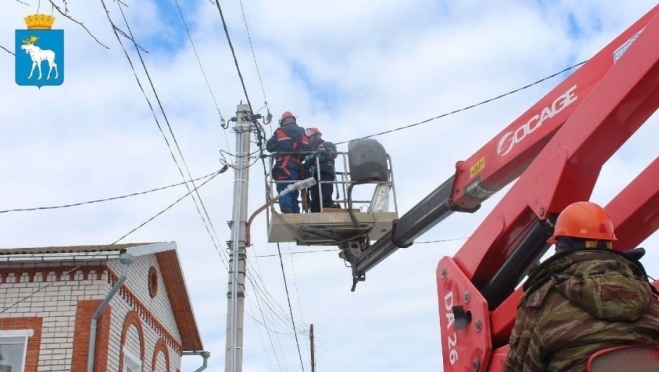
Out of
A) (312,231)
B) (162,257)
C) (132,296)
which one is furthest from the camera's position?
(162,257)

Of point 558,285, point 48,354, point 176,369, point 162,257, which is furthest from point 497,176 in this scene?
point 176,369

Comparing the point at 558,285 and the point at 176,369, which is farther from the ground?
the point at 176,369

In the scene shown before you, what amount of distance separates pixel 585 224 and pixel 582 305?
419 millimetres

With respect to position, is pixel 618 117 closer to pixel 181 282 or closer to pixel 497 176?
pixel 497 176

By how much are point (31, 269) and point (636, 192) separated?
34.3 feet

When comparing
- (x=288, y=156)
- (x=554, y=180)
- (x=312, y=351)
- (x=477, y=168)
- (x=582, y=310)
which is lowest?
(x=582, y=310)

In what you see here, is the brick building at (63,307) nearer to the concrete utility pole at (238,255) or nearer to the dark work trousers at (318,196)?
the concrete utility pole at (238,255)

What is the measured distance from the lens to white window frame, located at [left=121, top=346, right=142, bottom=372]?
13688mm

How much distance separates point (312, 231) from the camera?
32.8 ft

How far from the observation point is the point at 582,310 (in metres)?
2.94

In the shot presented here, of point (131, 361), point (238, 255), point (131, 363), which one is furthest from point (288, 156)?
point (131, 363)

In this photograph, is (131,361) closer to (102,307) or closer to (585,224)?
(102,307)

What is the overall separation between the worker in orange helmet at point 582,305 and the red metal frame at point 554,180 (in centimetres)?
86

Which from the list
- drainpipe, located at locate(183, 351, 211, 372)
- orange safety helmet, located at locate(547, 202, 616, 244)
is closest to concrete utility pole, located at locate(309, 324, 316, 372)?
drainpipe, located at locate(183, 351, 211, 372)
